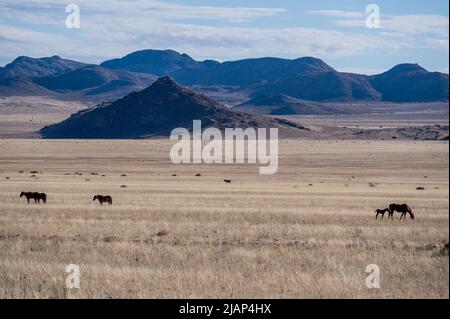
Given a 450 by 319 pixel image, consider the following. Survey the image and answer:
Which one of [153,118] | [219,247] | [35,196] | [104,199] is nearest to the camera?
[219,247]

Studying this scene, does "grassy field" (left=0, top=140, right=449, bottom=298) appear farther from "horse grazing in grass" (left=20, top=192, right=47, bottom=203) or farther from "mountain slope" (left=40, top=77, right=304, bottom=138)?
"mountain slope" (left=40, top=77, right=304, bottom=138)

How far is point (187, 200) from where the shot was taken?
3384 cm

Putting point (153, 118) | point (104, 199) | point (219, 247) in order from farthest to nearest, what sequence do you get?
point (153, 118) → point (104, 199) → point (219, 247)

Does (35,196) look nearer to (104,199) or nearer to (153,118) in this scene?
(104,199)

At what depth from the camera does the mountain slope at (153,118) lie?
6718 inches

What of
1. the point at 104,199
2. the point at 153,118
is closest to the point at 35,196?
the point at 104,199

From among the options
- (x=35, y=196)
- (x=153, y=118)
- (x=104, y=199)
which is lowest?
(x=104, y=199)

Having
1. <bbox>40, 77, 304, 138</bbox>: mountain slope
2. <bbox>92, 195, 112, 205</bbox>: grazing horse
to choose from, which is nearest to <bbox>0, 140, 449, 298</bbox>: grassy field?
<bbox>92, 195, 112, 205</bbox>: grazing horse

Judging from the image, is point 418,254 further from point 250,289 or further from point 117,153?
point 117,153

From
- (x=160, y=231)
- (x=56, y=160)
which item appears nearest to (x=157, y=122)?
(x=56, y=160)

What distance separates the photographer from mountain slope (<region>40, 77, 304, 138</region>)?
171 meters

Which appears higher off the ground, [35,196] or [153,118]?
[153,118]

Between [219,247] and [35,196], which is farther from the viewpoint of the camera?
[35,196]

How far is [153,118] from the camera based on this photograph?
179375 millimetres
